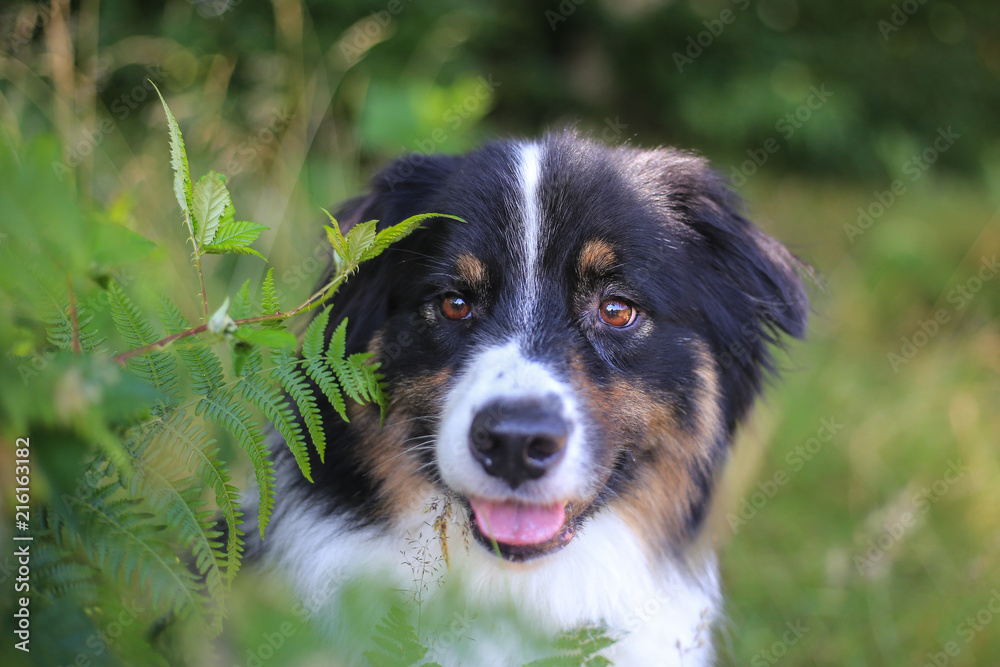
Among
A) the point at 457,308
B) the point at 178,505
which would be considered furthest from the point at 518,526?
the point at 178,505

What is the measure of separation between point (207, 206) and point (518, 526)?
4.22 ft

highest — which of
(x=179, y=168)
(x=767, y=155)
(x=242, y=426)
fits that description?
(x=179, y=168)

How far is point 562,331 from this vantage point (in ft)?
7.84

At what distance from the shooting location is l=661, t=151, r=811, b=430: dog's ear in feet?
9.09

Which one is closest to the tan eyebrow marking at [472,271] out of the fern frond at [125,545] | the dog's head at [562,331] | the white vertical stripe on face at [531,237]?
the dog's head at [562,331]

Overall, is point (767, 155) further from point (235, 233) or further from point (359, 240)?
point (235, 233)

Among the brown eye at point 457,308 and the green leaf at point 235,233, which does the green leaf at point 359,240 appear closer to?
the green leaf at point 235,233

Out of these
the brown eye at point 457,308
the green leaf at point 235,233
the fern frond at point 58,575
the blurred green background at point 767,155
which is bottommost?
the blurred green background at point 767,155

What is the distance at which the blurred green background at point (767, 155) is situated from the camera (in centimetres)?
364

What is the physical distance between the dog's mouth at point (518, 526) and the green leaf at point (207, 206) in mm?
1116

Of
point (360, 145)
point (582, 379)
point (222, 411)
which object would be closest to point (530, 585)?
point (582, 379)

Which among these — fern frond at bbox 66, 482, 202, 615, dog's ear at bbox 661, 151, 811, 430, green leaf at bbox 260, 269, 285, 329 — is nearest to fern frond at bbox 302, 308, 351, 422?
green leaf at bbox 260, 269, 285, 329

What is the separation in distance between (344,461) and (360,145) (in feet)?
12.8

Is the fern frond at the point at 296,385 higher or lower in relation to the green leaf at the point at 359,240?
lower
